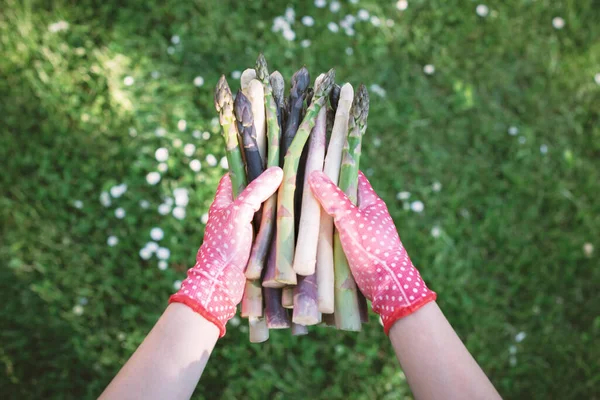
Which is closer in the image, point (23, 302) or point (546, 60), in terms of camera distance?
point (23, 302)

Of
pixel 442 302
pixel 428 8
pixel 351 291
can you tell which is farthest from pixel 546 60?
pixel 351 291

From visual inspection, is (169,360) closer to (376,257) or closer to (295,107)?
(376,257)

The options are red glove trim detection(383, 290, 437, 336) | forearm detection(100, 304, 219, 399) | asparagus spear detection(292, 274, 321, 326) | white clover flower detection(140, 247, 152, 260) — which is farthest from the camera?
white clover flower detection(140, 247, 152, 260)

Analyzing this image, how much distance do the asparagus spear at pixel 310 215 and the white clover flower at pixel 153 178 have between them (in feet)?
5.55

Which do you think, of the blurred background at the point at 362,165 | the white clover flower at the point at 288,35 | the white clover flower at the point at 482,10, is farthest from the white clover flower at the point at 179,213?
the white clover flower at the point at 482,10

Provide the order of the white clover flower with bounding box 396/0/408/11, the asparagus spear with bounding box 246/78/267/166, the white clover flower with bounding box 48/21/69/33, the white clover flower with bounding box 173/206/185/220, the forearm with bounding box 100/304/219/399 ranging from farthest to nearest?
1. the white clover flower with bounding box 396/0/408/11
2. the white clover flower with bounding box 48/21/69/33
3. the white clover flower with bounding box 173/206/185/220
4. the asparagus spear with bounding box 246/78/267/166
5. the forearm with bounding box 100/304/219/399

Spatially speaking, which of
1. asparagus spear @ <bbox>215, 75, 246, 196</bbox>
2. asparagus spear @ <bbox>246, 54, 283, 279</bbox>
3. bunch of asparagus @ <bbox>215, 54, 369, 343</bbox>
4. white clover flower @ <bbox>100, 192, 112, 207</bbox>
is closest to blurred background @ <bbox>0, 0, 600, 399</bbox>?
white clover flower @ <bbox>100, 192, 112, 207</bbox>

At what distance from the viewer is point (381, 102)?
4500mm

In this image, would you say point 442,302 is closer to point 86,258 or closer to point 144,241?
point 144,241

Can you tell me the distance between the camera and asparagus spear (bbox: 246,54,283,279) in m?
2.63

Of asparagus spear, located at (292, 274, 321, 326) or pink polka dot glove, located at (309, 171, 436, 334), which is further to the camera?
asparagus spear, located at (292, 274, 321, 326)

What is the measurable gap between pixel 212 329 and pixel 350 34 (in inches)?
129

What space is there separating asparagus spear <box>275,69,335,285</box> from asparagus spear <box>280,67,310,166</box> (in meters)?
0.11

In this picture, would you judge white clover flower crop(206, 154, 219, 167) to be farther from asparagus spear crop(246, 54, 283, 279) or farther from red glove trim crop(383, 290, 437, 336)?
red glove trim crop(383, 290, 437, 336)
